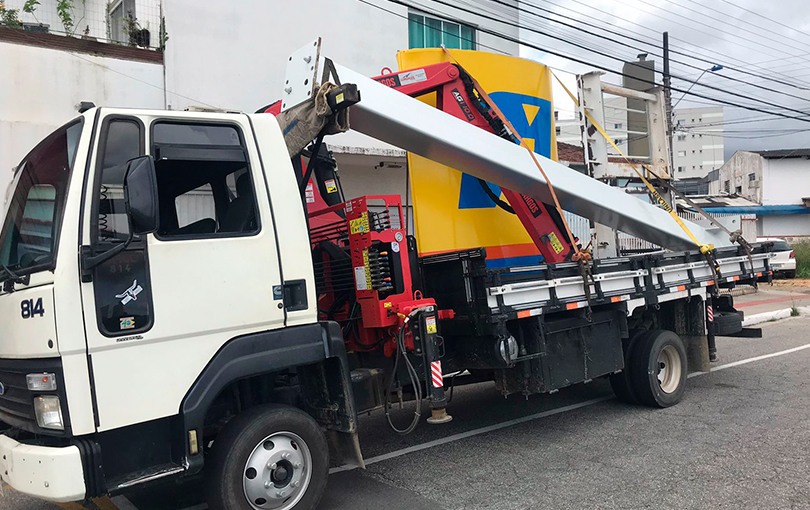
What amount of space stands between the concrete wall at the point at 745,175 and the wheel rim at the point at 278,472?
40.5 meters

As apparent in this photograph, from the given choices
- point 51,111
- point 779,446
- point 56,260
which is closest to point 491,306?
point 779,446

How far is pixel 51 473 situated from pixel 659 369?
5.74 meters

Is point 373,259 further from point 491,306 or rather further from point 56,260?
point 56,260

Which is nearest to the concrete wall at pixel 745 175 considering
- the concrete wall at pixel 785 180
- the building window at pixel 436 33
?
the concrete wall at pixel 785 180

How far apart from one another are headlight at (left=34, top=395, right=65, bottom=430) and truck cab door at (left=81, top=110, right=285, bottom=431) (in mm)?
193

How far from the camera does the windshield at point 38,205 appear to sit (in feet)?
11.9

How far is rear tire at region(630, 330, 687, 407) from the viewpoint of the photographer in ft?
21.8

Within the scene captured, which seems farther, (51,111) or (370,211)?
(51,111)

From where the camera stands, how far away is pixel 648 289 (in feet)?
21.7

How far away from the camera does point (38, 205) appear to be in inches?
153

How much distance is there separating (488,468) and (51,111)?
9.11 m

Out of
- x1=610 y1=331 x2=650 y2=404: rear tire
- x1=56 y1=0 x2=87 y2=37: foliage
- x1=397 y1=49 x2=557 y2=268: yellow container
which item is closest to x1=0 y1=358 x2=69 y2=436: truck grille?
x1=397 y1=49 x2=557 y2=268: yellow container

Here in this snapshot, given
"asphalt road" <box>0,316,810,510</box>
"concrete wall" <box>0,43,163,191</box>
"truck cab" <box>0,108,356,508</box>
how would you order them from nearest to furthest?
1. "truck cab" <box>0,108,356,508</box>
2. "asphalt road" <box>0,316,810,510</box>
3. "concrete wall" <box>0,43,163,191</box>

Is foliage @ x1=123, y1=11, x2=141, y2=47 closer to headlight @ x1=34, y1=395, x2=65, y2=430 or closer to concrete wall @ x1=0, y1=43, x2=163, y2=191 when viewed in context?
concrete wall @ x1=0, y1=43, x2=163, y2=191
